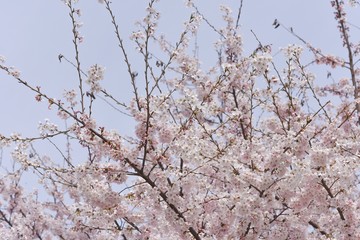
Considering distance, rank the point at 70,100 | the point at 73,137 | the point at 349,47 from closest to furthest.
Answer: the point at 73,137, the point at 70,100, the point at 349,47

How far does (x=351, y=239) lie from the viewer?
5695 millimetres

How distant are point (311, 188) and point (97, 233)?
3375 millimetres

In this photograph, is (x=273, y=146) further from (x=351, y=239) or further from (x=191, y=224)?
(x=351, y=239)

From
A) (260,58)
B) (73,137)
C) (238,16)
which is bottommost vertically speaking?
(73,137)

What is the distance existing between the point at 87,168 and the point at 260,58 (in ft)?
7.12

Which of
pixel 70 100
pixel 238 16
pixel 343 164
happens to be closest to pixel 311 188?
pixel 343 164

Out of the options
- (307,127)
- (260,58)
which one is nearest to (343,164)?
(307,127)

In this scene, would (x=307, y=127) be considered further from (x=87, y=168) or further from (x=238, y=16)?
(x=238, y=16)

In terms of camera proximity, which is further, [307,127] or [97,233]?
[97,233]

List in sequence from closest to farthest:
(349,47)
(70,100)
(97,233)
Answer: (70,100), (97,233), (349,47)

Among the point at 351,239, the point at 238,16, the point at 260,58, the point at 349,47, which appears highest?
the point at 238,16

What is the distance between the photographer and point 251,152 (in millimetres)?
5625

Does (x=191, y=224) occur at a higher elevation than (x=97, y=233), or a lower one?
lower

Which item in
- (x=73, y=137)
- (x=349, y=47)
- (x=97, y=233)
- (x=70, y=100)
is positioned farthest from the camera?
(x=349, y=47)
